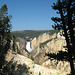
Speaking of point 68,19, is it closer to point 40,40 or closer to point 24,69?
point 24,69

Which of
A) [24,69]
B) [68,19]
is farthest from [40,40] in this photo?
[68,19]

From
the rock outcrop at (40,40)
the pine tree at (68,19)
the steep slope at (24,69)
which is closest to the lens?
the pine tree at (68,19)

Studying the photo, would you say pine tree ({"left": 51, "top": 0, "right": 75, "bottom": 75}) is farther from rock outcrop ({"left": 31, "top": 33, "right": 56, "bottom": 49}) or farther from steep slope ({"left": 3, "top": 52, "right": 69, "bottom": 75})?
rock outcrop ({"left": 31, "top": 33, "right": 56, "bottom": 49})

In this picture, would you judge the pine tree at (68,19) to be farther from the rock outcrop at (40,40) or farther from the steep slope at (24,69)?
the rock outcrop at (40,40)

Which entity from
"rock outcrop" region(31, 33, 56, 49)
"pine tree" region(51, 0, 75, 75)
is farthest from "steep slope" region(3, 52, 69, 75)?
"rock outcrop" region(31, 33, 56, 49)

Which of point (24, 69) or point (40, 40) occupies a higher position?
point (40, 40)

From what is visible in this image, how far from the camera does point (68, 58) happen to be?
21.6 feet

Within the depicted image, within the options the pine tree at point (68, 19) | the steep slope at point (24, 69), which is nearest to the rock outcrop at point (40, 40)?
the steep slope at point (24, 69)

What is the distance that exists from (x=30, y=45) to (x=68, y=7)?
434 feet

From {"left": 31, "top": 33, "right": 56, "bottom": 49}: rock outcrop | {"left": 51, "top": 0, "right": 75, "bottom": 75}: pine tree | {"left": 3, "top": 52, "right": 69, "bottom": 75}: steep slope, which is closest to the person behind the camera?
{"left": 51, "top": 0, "right": 75, "bottom": 75}: pine tree

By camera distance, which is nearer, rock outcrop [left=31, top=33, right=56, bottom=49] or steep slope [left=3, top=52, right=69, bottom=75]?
steep slope [left=3, top=52, right=69, bottom=75]

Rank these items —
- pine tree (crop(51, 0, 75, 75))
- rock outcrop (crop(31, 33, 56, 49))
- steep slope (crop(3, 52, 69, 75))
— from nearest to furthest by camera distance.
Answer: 1. pine tree (crop(51, 0, 75, 75))
2. steep slope (crop(3, 52, 69, 75))
3. rock outcrop (crop(31, 33, 56, 49))

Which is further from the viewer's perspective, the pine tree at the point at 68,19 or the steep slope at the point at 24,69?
the steep slope at the point at 24,69

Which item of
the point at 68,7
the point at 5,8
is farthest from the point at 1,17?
the point at 68,7
